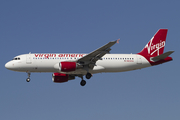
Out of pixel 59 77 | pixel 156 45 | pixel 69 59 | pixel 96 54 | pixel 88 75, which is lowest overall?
pixel 88 75

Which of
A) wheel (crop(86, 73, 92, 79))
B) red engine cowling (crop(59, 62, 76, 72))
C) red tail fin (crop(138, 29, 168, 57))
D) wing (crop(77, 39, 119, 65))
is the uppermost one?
red tail fin (crop(138, 29, 168, 57))

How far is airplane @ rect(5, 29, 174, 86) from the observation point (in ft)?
167

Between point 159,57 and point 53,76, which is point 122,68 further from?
point 53,76

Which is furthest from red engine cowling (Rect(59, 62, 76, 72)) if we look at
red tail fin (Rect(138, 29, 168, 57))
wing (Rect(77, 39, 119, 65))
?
red tail fin (Rect(138, 29, 168, 57))

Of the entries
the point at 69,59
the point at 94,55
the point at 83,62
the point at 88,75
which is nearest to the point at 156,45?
the point at 94,55

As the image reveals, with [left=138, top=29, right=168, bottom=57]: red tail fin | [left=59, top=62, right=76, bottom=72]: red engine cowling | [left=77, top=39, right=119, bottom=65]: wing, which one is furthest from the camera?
[left=138, top=29, right=168, bottom=57]: red tail fin

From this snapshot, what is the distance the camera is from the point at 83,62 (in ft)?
169

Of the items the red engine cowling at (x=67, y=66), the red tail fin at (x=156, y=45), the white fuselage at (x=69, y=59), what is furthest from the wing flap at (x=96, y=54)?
the red tail fin at (x=156, y=45)

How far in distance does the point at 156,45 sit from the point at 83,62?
14.0m

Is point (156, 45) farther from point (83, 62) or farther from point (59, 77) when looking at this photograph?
point (59, 77)

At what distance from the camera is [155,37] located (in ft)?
193

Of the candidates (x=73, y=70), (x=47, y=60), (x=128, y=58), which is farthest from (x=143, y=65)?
(x=47, y=60)

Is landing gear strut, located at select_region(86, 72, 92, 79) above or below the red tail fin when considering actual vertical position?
below

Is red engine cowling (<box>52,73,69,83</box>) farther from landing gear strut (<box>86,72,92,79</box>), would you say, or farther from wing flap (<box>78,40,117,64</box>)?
wing flap (<box>78,40,117,64</box>)
